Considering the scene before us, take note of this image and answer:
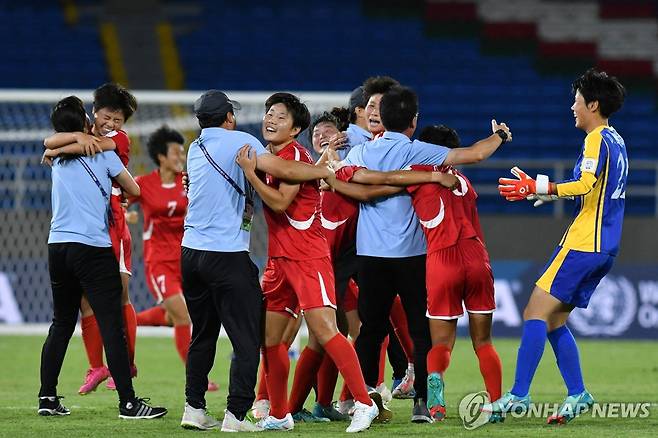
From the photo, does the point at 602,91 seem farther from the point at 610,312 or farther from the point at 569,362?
the point at 610,312

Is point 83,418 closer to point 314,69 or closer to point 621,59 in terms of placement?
point 314,69

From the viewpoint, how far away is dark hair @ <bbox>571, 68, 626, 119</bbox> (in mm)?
7352

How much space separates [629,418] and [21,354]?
7289 millimetres

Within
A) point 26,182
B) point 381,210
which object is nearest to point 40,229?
point 26,182

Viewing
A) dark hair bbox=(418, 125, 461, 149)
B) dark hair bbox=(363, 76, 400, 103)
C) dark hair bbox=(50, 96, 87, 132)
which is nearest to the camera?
dark hair bbox=(50, 96, 87, 132)

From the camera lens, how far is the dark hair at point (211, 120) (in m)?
6.88

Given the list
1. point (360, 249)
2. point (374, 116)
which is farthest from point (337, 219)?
point (374, 116)

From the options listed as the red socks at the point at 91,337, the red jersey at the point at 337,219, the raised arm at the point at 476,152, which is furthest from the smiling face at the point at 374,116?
the red socks at the point at 91,337

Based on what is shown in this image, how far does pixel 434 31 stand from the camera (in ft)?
74.9

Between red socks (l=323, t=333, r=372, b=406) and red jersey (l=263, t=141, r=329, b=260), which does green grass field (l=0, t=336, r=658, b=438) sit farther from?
red jersey (l=263, t=141, r=329, b=260)

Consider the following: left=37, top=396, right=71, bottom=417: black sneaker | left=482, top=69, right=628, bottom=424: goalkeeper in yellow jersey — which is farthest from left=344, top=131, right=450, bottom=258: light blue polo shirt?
left=37, top=396, right=71, bottom=417: black sneaker

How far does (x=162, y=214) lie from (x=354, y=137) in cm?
283

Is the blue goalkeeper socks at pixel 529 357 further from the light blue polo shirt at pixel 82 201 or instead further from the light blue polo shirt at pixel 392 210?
the light blue polo shirt at pixel 82 201

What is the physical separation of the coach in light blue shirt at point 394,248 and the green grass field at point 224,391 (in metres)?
0.48
